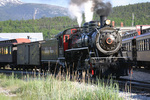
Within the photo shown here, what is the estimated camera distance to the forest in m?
127

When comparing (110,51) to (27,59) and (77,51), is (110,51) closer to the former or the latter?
(77,51)

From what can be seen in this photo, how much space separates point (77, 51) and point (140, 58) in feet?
24.8

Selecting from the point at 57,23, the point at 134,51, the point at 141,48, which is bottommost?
the point at 134,51

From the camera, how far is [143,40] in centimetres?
1891

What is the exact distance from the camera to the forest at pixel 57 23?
4990 inches

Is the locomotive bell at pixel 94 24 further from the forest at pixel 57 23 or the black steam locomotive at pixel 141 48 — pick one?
the forest at pixel 57 23

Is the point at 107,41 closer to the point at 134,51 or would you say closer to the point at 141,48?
the point at 141,48

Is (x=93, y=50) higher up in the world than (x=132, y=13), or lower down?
lower down

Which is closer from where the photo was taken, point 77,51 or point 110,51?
point 110,51

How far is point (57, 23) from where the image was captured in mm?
140750

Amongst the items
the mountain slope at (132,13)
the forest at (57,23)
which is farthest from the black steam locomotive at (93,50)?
the mountain slope at (132,13)

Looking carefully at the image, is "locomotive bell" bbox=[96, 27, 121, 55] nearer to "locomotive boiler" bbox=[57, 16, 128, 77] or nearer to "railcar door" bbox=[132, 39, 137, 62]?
"locomotive boiler" bbox=[57, 16, 128, 77]

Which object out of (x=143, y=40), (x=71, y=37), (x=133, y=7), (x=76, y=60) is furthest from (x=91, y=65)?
(x=133, y=7)

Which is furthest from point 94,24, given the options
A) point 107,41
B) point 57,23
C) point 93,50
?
point 57,23
